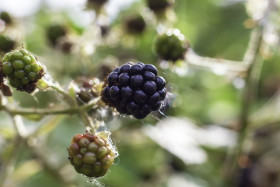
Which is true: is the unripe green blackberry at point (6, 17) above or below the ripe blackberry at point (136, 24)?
below

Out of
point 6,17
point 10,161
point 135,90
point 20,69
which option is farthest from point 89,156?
point 6,17

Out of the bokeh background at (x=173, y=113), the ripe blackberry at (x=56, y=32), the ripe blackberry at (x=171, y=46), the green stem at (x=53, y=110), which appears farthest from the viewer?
the ripe blackberry at (x=56, y=32)

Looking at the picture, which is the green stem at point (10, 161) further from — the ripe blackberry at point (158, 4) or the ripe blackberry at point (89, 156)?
the ripe blackberry at point (158, 4)

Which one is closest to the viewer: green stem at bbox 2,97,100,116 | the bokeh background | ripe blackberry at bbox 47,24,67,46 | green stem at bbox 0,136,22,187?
green stem at bbox 2,97,100,116

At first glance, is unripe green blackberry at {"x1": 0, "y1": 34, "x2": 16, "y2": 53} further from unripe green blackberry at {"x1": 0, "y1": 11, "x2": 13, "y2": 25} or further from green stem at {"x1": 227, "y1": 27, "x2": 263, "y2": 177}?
green stem at {"x1": 227, "y1": 27, "x2": 263, "y2": 177}

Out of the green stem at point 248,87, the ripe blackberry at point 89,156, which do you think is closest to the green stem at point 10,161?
the ripe blackberry at point 89,156

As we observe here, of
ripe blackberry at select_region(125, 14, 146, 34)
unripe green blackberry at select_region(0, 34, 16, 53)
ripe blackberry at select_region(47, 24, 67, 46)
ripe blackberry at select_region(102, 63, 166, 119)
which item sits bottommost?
ripe blackberry at select_region(102, 63, 166, 119)

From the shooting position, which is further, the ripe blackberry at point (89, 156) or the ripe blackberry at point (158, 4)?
the ripe blackberry at point (158, 4)

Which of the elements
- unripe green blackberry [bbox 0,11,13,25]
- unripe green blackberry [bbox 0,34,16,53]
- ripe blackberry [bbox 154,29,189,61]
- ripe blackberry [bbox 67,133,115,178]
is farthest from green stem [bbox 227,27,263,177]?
unripe green blackberry [bbox 0,11,13,25]
